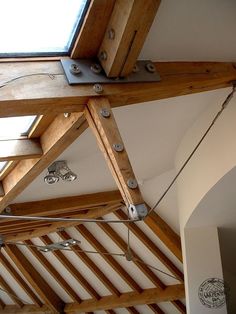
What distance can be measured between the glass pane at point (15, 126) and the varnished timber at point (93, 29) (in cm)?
83

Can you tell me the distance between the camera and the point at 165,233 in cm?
643

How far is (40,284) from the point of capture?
9.47 meters

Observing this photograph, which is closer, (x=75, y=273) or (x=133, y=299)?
(x=133, y=299)

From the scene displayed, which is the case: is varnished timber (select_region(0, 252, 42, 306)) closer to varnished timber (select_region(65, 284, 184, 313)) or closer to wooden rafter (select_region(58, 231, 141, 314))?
varnished timber (select_region(65, 284, 184, 313))

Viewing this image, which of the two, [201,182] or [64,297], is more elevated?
[64,297]

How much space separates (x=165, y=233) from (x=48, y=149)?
3090 mm

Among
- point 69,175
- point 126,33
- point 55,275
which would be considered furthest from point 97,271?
point 126,33

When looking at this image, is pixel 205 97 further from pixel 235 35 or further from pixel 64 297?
pixel 64 297

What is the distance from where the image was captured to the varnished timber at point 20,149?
3.86 metres

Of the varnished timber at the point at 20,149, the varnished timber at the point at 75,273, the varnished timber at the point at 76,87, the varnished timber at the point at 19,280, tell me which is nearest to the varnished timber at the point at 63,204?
the varnished timber at the point at 20,149

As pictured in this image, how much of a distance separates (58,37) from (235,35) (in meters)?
1.14

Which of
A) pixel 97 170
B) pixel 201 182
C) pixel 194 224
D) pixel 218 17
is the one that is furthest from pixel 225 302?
pixel 218 17

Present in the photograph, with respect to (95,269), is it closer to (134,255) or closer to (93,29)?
(134,255)

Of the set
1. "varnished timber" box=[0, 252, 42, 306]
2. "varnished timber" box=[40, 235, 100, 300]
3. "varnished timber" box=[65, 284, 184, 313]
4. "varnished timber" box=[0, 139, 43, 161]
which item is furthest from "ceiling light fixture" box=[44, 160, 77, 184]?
"varnished timber" box=[0, 252, 42, 306]
